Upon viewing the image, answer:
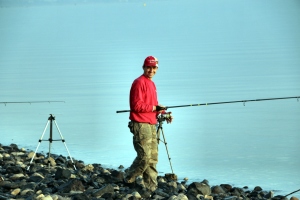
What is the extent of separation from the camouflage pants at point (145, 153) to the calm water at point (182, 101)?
303cm

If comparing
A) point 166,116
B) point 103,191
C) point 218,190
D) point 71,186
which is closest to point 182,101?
point 218,190

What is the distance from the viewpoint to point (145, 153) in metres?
10.6

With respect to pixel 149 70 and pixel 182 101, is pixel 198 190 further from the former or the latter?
pixel 182 101

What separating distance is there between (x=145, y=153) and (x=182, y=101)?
1265cm

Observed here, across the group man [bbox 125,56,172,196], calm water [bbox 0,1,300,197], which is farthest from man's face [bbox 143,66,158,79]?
calm water [bbox 0,1,300,197]

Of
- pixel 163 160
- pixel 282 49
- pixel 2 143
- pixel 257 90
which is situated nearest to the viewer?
pixel 163 160

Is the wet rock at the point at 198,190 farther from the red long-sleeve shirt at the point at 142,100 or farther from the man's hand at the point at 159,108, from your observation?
the man's hand at the point at 159,108

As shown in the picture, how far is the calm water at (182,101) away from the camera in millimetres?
15974

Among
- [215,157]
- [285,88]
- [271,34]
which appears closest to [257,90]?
[285,88]

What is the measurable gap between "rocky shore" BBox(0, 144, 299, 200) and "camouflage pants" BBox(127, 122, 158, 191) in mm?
170

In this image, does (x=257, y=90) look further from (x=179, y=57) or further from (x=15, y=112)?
(x=179, y=57)

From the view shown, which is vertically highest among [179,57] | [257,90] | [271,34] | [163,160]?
[271,34]

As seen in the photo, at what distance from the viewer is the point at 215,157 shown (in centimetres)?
1636

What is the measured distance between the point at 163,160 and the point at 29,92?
11.7 m
